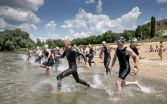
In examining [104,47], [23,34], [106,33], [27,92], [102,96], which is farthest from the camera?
[106,33]

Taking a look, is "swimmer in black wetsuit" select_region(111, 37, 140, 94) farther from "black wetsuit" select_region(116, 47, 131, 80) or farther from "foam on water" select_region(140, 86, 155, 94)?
"foam on water" select_region(140, 86, 155, 94)

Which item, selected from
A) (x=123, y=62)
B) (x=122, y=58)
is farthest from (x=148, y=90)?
(x=122, y=58)

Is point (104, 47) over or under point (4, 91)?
over

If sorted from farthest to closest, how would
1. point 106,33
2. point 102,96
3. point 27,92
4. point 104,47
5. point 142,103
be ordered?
point 106,33 < point 104,47 < point 27,92 < point 102,96 < point 142,103

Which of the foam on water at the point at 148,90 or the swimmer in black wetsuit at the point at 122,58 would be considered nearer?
the swimmer in black wetsuit at the point at 122,58

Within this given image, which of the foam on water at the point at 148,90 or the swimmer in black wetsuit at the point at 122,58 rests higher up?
the swimmer in black wetsuit at the point at 122,58

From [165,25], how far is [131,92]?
382 ft

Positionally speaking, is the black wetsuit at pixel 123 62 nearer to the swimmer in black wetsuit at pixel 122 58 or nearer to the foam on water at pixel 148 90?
the swimmer in black wetsuit at pixel 122 58

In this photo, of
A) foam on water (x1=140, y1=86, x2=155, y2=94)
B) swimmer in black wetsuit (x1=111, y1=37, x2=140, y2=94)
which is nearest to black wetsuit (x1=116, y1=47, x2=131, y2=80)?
swimmer in black wetsuit (x1=111, y1=37, x2=140, y2=94)

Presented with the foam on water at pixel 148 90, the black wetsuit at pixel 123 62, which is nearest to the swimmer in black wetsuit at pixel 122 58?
the black wetsuit at pixel 123 62

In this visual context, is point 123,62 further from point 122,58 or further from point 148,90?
point 148,90

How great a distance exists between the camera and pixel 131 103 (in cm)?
1069

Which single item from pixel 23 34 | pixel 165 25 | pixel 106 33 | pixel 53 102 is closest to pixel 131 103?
pixel 53 102

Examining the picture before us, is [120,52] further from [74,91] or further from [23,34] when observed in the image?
[23,34]
